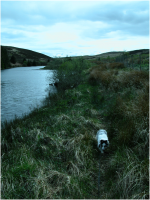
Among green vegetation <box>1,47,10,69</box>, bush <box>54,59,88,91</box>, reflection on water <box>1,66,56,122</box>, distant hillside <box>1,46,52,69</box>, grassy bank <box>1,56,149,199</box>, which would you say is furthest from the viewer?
distant hillside <box>1,46,52,69</box>

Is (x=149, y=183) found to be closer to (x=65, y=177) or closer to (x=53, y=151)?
(x=65, y=177)

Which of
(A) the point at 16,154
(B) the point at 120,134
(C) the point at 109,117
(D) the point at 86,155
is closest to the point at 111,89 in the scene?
(C) the point at 109,117

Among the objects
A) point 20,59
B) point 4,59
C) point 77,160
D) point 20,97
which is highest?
point 20,59

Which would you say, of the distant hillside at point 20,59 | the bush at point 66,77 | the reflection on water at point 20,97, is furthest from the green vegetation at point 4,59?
the bush at point 66,77

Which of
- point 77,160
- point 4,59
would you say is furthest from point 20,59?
point 77,160

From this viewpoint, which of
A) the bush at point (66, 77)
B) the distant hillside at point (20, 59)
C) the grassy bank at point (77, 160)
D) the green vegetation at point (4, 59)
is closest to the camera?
the grassy bank at point (77, 160)

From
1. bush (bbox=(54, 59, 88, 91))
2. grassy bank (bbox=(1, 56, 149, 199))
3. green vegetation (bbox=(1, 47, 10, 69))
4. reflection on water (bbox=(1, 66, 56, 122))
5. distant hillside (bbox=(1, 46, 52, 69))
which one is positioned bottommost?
grassy bank (bbox=(1, 56, 149, 199))

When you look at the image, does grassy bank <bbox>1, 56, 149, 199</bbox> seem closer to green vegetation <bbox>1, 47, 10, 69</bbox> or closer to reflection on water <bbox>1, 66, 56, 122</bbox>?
reflection on water <bbox>1, 66, 56, 122</bbox>

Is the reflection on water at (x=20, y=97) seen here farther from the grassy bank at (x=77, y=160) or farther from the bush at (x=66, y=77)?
the grassy bank at (x=77, y=160)

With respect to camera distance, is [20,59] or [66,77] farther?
[20,59]

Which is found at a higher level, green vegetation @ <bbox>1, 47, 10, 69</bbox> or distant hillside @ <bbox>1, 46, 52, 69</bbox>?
distant hillside @ <bbox>1, 46, 52, 69</bbox>

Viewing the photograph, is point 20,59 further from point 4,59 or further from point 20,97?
point 20,97

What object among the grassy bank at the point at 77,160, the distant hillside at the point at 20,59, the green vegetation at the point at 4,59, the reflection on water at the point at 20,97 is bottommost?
the grassy bank at the point at 77,160

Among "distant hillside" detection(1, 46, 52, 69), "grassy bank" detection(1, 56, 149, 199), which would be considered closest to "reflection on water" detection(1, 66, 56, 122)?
"grassy bank" detection(1, 56, 149, 199)
